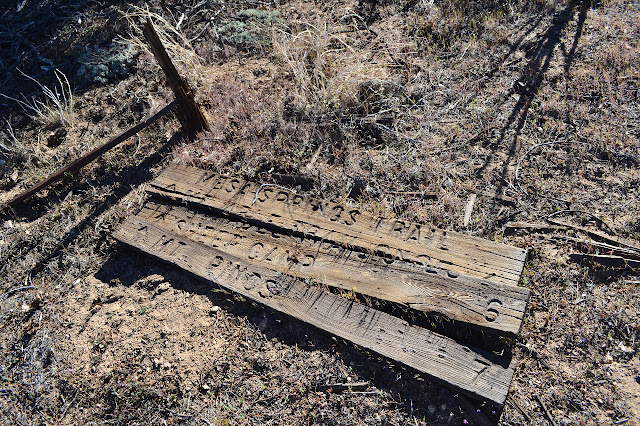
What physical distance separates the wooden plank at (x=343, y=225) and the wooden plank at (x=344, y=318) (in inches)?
19.0

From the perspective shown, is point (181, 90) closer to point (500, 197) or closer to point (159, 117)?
point (159, 117)

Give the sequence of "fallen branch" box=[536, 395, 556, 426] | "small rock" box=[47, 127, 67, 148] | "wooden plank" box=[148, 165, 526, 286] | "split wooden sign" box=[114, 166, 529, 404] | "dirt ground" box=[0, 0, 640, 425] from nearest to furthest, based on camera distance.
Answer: "fallen branch" box=[536, 395, 556, 426] < "split wooden sign" box=[114, 166, 529, 404] < "dirt ground" box=[0, 0, 640, 425] < "wooden plank" box=[148, 165, 526, 286] < "small rock" box=[47, 127, 67, 148]

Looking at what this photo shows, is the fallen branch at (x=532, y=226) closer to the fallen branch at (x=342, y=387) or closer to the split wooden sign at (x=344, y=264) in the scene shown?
the split wooden sign at (x=344, y=264)

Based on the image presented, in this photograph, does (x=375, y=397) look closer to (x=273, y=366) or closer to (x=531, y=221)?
(x=273, y=366)

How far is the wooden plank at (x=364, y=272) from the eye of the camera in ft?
10.5

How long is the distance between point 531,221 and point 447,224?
0.73m

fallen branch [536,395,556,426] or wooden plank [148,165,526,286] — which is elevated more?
wooden plank [148,165,526,286]

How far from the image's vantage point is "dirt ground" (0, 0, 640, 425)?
3.26 metres

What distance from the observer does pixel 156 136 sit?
5906mm

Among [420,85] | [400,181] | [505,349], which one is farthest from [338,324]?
[420,85]

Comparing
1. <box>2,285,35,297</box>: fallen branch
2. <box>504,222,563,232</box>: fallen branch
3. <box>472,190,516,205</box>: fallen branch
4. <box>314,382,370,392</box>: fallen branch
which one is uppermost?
<box>2,285,35,297</box>: fallen branch

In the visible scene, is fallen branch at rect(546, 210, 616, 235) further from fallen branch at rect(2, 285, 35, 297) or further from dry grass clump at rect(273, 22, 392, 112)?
fallen branch at rect(2, 285, 35, 297)

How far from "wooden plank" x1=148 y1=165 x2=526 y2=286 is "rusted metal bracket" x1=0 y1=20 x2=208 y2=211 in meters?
0.74

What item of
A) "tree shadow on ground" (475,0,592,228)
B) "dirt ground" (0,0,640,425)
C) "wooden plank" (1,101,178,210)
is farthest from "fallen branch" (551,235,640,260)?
"wooden plank" (1,101,178,210)
